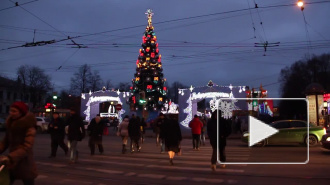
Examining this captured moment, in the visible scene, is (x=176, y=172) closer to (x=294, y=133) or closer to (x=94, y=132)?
(x=94, y=132)

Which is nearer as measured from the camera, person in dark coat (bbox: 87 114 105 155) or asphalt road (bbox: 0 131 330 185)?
asphalt road (bbox: 0 131 330 185)

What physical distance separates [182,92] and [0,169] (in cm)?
3379

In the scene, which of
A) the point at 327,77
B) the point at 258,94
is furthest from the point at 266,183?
the point at 327,77

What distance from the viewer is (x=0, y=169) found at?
5.16 metres

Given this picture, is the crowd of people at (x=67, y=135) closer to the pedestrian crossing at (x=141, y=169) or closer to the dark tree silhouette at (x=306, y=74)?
the pedestrian crossing at (x=141, y=169)

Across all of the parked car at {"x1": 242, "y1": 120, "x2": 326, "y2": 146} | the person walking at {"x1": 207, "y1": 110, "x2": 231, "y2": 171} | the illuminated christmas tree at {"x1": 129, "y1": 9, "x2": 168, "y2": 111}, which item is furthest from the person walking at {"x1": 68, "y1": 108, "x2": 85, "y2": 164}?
the illuminated christmas tree at {"x1": 129, "y1": 9, "x2": 168, "y2": 111}

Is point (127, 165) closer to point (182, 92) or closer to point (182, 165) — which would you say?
point (182, 165)

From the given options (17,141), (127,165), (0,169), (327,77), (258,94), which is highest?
(327,77)

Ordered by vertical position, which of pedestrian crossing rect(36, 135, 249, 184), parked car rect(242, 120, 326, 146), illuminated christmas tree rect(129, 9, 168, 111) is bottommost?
pedestrian crossing rect(36, 135, 249, 184)

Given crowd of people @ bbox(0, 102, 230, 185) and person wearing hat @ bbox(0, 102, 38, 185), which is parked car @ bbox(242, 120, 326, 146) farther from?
person wearing hat @ bbox(0, 102, 38, 185)

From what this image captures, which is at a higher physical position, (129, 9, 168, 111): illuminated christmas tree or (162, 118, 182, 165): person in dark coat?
(129, 9, 168, 111): illuminated christmas tree

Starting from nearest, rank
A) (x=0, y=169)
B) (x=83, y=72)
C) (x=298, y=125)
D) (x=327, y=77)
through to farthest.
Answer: (x=0, y=169) → (x=298, y=125) → (x=83, y=72) → (x=327, y=77)

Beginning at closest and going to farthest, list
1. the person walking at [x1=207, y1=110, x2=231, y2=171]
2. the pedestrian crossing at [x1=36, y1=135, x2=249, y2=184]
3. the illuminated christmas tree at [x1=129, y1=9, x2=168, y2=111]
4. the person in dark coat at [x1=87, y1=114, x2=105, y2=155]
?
the pedestrian crossing at [x1=36, y1=135, x2=249, y2=184] < the person walking at [x1=207, y1=110, x2=231, y2=171] < the person in dark coat at [x1=87, y1=114, x2=105, y2=155] < the illuminated christmas tree at [x1=129, y1=9, x2=168, y2=111]
